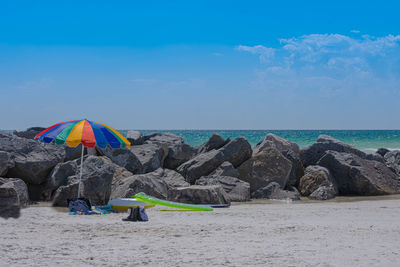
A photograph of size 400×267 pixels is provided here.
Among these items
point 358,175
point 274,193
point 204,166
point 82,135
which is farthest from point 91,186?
point 358,175

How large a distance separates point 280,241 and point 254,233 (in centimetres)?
75

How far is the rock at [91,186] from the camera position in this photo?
10.8 metres

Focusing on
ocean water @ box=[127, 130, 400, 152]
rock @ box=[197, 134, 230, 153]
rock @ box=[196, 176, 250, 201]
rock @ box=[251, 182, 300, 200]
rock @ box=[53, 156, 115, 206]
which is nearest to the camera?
rock @ box=[53, 156, 115, 206]

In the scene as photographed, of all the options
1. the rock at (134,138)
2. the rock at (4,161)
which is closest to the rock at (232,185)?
the rock at (4,161)

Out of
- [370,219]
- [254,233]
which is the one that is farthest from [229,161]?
[254,233]

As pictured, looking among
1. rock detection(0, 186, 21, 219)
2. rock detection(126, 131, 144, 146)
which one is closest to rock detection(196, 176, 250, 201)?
rock detection(0, 186, 21, 219)

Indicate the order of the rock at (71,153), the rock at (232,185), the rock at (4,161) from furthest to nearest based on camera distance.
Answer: the rock at (71,153) < the rock at (232,185) < the rock at (4,161)

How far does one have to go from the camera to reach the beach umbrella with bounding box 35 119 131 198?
9875 millimetres

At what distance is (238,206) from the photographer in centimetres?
1158

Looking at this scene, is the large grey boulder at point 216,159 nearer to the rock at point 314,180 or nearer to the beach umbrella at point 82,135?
the rock at point 314,180

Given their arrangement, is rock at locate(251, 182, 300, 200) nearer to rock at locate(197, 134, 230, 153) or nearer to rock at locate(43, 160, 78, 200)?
rock at locate(197, 134, 230, 153)

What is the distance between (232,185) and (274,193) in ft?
4.30

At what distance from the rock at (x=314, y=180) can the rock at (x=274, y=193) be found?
0.80 meters

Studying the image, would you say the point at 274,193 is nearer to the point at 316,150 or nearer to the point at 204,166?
the point at 204,166
